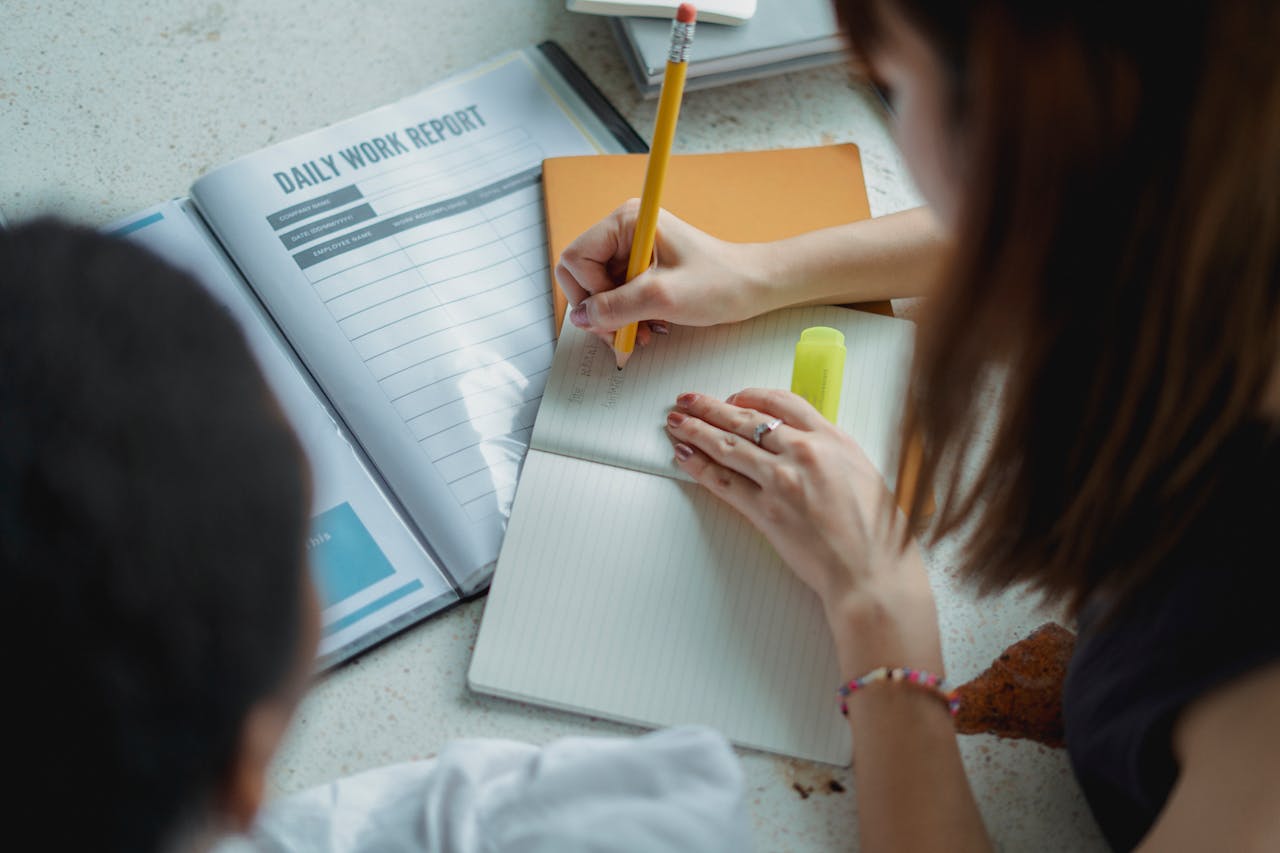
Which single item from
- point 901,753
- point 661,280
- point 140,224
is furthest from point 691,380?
point 140,224

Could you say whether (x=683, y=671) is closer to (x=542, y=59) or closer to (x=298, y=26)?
(x=542, y=59)

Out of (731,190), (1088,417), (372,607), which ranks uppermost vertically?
(1088,417)

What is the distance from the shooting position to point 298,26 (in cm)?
92

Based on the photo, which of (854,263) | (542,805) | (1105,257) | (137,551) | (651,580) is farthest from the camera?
(854,263)

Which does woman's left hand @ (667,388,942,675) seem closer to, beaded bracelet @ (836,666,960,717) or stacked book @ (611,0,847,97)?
beaded bracelet @ (836,666,960,717)

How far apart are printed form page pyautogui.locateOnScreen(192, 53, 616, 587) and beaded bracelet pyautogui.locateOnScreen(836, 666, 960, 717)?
0.78ft

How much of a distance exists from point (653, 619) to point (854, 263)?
30 centimetres

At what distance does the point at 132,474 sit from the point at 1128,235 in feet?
1.25

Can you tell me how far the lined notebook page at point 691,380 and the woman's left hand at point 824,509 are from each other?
2cm

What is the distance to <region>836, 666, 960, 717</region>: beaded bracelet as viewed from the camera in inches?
24.0

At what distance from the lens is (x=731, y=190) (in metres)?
0.84

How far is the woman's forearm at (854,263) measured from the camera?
2.47ft

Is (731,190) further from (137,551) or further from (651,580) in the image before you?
(137,551)

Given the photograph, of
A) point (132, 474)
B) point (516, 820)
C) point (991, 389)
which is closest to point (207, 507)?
point (132, 474)
